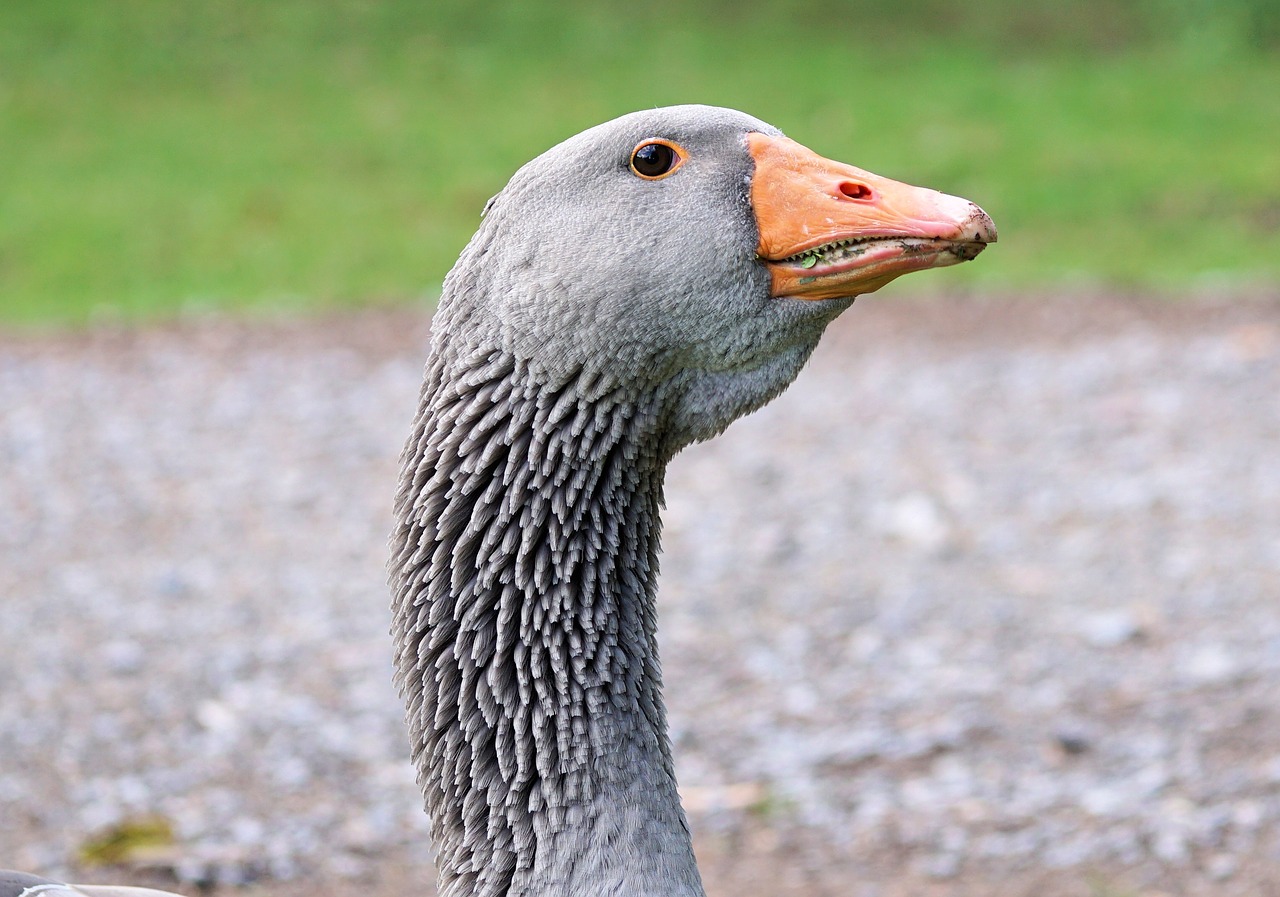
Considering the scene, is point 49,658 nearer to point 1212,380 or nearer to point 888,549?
point 888,549

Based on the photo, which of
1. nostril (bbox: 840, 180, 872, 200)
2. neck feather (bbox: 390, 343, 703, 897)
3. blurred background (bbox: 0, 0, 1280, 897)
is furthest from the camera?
blurred background (bbox: 0, 0, 1280, 897)

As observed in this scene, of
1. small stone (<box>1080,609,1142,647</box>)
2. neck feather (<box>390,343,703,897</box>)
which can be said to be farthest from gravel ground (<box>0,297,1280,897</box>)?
neck feather (<box>390,343,703,897</box>)

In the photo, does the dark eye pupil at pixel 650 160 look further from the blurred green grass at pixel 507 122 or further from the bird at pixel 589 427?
the blurred green grass at pixel 507 122

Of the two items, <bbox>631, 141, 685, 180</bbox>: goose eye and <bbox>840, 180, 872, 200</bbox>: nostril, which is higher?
<bbox>631, 141, 685, 180</bbox>: goose eye

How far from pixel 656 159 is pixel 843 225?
14.4 inches

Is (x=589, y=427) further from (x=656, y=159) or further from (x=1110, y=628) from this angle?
(x=1110, y=628)

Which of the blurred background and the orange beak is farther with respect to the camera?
the blurred background

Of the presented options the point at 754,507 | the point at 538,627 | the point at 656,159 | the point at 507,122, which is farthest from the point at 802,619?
the point at 507,122

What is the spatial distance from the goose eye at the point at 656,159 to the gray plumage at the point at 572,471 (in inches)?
0.7

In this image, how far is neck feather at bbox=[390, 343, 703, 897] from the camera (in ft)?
9.10

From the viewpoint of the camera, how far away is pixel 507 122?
18.4 metres

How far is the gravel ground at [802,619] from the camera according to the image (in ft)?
17.3

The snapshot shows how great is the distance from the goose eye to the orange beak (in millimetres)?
133

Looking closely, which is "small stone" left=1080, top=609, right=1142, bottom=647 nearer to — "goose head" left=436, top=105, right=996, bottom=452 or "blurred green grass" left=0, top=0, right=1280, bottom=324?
"goose head" left=436, top=105, right=996, bottom=452
